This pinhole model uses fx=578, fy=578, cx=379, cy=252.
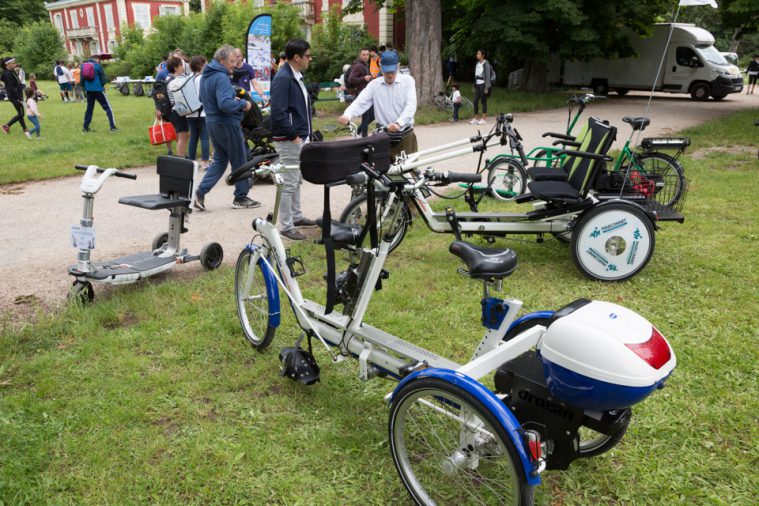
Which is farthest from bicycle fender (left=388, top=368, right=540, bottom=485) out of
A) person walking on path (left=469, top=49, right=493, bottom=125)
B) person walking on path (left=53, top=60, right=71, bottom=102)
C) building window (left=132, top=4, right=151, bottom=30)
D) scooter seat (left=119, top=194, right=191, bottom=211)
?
building window (left=132, top=4, right=151, bottom=30)

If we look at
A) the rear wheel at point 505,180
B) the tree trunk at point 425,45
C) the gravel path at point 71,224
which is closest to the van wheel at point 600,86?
the tree trunk at point 425,45

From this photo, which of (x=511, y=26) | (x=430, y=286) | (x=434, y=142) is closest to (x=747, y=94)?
(x=511, y=26)

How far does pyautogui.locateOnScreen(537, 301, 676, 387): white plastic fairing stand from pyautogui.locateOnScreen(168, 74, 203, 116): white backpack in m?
8.11

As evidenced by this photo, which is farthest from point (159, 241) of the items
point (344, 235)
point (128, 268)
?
point (344, 235)

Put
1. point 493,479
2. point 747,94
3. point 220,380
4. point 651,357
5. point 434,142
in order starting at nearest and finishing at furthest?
point 651,357 → point 493,479 → point 220,380 → point 434,142 → point 747,94

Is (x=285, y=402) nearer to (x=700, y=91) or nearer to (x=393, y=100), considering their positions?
(x=393, y=100)

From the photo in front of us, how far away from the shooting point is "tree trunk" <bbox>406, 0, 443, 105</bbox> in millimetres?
16297

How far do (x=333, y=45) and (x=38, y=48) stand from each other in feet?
91.3

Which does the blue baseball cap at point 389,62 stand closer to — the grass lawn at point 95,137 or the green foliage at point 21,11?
the grass lawn at point 95,137

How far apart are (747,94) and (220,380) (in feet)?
89.7

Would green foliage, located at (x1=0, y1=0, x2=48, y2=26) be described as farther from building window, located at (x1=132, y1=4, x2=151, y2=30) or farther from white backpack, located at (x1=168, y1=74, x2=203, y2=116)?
white backpack, located at (x1=168, y1=74, x2=203, y2=116)

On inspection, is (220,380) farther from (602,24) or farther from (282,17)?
(282,17)

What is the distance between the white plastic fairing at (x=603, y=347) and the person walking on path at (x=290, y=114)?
170 inches

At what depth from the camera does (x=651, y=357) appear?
2.09m
